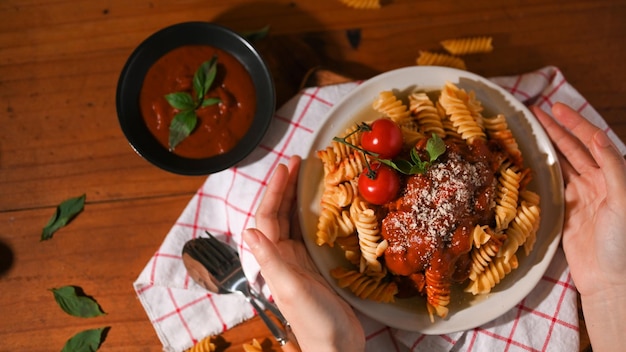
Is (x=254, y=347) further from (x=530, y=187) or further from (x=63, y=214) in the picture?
(x=530, y=187)

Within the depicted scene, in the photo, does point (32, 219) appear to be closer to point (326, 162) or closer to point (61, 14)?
point (61, 14)

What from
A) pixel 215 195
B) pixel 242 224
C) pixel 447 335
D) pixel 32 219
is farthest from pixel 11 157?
pixel 447 335

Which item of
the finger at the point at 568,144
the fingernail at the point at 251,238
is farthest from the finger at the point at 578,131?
the fingernail at the point at 251,238

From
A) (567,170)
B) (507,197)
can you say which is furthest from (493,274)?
(567,170)

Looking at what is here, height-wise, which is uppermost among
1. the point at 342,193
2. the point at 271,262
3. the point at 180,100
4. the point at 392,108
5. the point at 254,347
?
the point at 180,100

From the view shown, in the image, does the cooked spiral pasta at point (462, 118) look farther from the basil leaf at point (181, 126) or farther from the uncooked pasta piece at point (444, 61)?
the basil leaf at point (181, 126)

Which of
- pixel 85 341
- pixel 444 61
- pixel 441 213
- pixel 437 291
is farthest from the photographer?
pixel 444 61
